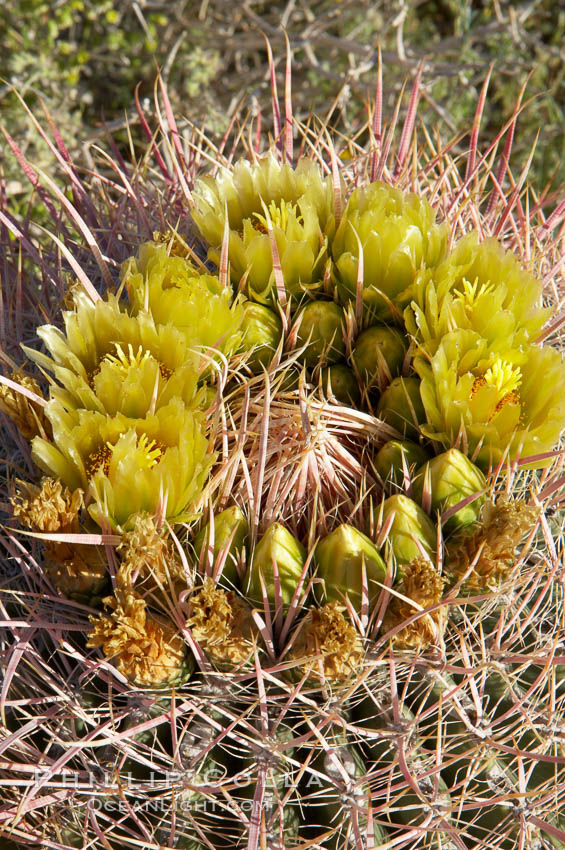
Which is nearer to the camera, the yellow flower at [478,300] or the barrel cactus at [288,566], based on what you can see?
the barrel cactus at [288,566]

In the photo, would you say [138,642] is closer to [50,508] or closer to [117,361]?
[50,508]

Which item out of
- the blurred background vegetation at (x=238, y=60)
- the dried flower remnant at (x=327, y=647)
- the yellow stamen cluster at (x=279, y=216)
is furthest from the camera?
the blurred background vegetation at (x=238, y=60)

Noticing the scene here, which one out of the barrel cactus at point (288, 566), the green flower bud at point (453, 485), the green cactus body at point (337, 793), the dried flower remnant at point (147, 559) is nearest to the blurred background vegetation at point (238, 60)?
the barrel cactus at point (288, 566)

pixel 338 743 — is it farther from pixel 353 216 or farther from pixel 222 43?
pixel 222 43

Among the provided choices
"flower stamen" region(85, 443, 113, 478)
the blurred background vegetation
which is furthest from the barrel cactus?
the blurred background vegetation

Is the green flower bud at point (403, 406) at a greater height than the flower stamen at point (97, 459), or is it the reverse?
the flower stamen at point (97, 459)

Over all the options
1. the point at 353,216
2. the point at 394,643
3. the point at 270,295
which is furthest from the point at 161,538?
the point at 353,216

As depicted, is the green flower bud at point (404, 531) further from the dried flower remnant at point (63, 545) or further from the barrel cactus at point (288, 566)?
the dried flower remnant at point (63, 545)
